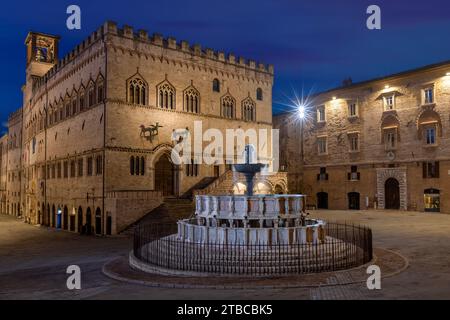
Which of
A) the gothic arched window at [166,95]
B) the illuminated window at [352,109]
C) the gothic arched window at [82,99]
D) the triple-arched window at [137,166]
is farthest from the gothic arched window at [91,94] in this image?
the illuminated window at [352,109]

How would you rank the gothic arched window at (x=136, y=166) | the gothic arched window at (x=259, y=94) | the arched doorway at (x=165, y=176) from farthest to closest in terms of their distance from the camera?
1. the gothic arched window at (x=259, y=94)
2. the arched doorway at (x=165, y=176)
3. the gothic arched window at (x=136, y=166)

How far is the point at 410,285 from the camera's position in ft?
36.8

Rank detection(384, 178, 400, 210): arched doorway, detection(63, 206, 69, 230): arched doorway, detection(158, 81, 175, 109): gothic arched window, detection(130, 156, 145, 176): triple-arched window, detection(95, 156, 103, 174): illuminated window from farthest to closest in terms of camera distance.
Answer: detection(384, 178, 400, 210): arched doorway → detection(63, 206, 69, 230): arched doorway → detection(158, 81, 175, 109): gothic arched window → detection(130, 156, 145, 176): triple-arched window → detection(95, 156, 103, 174): illuminated window

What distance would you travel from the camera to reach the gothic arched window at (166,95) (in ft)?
106

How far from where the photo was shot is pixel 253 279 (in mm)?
11961

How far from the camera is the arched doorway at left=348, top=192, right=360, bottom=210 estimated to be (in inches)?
1636

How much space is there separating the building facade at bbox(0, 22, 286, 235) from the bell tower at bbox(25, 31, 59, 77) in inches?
201

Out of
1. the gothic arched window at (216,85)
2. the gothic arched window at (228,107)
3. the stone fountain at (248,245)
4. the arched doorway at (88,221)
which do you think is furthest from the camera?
the gothic arched window at (228,107)

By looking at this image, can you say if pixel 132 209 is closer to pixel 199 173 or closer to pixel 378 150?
pixel 199 173

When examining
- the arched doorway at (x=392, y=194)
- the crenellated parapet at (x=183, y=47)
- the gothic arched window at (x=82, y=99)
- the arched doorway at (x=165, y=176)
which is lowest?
the arched doorway at (x=392, y=194)

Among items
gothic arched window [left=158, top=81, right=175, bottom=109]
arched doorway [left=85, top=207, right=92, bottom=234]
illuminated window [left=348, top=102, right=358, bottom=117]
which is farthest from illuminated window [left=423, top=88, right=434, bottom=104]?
arched doorway [left=85, top=207, right=92, bottom=234]

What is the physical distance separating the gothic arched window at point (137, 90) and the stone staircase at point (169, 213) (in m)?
7.79

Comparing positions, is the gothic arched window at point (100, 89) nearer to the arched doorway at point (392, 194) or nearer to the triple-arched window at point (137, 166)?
Answer: the triple-arched window at point (137, 166)

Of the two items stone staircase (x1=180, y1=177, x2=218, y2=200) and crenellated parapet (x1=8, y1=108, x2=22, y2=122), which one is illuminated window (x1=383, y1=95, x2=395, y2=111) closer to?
stone staircase (x1=180, y1=177, x2=218, y2=200)
